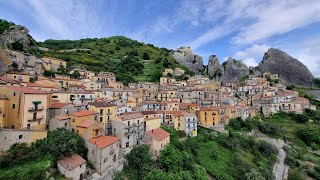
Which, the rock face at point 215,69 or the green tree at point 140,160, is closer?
the green tree at point 140,160

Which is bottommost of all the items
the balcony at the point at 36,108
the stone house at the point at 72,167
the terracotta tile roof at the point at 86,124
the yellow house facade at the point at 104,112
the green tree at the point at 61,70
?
the stone house at the point at 72,167

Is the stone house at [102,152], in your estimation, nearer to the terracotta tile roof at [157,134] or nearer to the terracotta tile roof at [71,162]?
the terracotta tile roof at [71,162]

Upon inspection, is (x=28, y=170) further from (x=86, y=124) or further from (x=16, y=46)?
(x=16, y=46)

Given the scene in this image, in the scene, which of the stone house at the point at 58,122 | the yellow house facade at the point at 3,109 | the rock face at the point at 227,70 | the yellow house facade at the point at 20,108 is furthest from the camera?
the rock face at the point at 227,70

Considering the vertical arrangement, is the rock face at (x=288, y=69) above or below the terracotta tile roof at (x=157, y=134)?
above

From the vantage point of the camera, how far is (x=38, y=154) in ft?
73.0

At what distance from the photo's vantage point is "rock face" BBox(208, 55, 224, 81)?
92.2m

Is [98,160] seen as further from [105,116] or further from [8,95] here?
[8,95]

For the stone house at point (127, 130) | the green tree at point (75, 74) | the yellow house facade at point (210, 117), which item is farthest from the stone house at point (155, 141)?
the green tree at point (75, 74)

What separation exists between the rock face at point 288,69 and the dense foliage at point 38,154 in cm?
9923

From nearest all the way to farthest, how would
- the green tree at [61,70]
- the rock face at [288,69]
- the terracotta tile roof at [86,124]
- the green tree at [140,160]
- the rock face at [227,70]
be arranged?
the terracotta tile roof at [86,124]
the green tree at [140,160]
the green tree at [61,70]
the rock face at [227,70]
the rock face at [288,69]

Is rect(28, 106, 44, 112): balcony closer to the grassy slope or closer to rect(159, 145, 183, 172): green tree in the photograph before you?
the grassy slope

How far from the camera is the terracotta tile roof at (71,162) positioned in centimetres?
2219

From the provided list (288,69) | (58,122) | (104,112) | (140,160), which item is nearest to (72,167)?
(58,122)
